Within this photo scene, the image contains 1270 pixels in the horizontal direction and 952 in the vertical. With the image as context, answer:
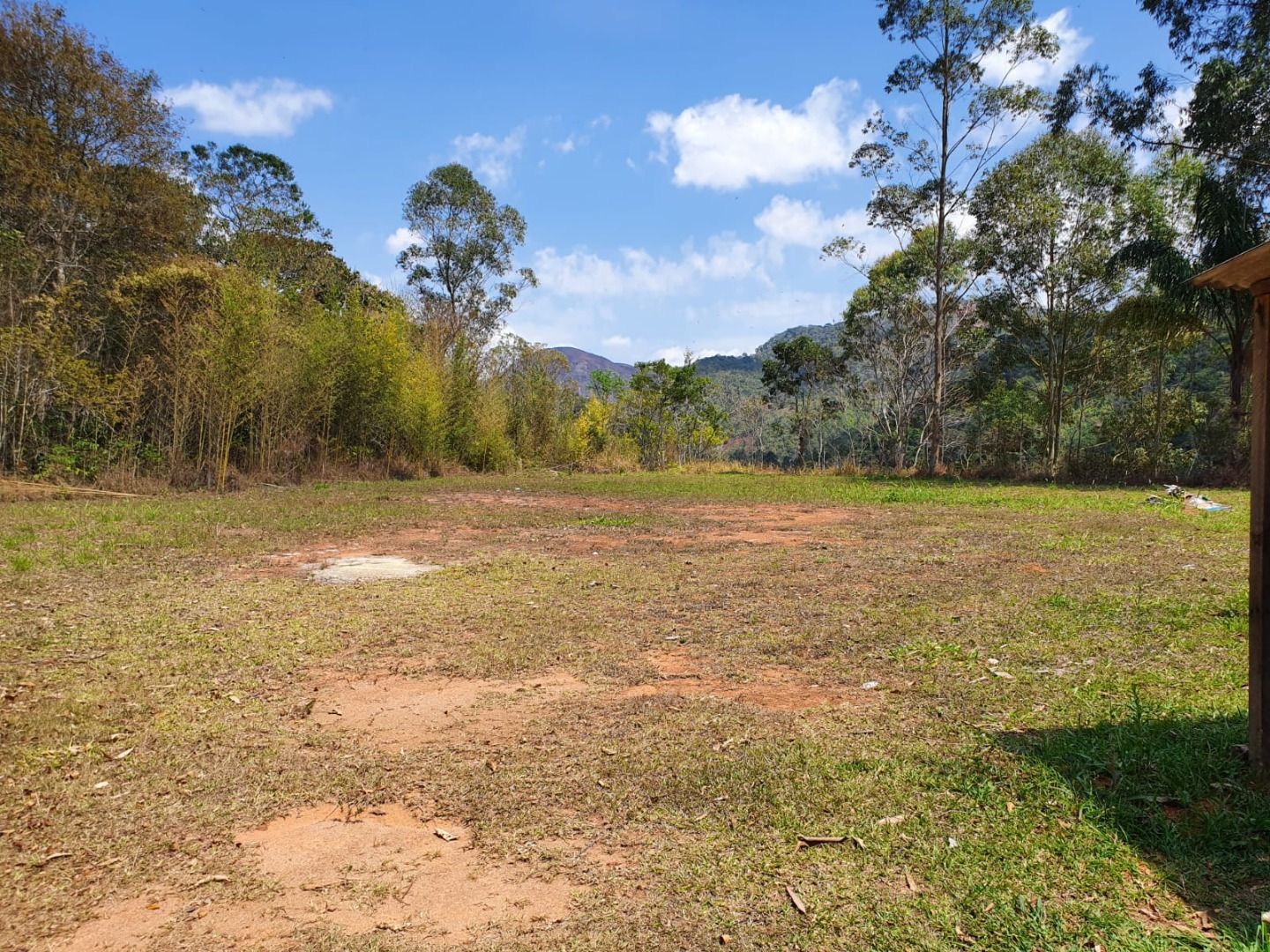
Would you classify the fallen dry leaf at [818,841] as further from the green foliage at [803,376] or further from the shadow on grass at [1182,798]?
the green foliage at [803,376]

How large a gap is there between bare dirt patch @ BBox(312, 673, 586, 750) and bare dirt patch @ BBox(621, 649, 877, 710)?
40 centimetres

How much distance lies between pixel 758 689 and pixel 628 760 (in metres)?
0.92

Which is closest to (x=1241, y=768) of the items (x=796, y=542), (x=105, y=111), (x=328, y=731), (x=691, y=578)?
(x=328, y=731)

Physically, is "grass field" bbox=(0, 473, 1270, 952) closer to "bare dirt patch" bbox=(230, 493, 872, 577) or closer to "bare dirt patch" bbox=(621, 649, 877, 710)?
"bare dirt patch" bbox=(621, 649, 877, 710)

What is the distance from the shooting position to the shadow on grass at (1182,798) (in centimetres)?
178

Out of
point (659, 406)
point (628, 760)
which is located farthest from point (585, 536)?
point (659, 406)

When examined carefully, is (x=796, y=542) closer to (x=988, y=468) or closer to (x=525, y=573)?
(x=525, y=573)

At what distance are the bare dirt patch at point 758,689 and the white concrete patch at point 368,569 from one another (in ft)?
9.68

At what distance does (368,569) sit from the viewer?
5914mm

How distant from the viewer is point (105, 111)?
12781 mm

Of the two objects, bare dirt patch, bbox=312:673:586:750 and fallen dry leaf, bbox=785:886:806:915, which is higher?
fallen dry leaf, bbox=785:886:806:915

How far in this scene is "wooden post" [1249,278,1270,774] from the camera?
7.38 feet

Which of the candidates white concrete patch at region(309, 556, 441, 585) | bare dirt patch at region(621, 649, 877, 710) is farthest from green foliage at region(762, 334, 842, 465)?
bare dirt patch at region(621, 649, 877, 710)

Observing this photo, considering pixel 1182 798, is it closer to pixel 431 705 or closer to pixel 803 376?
pixel 431 705
